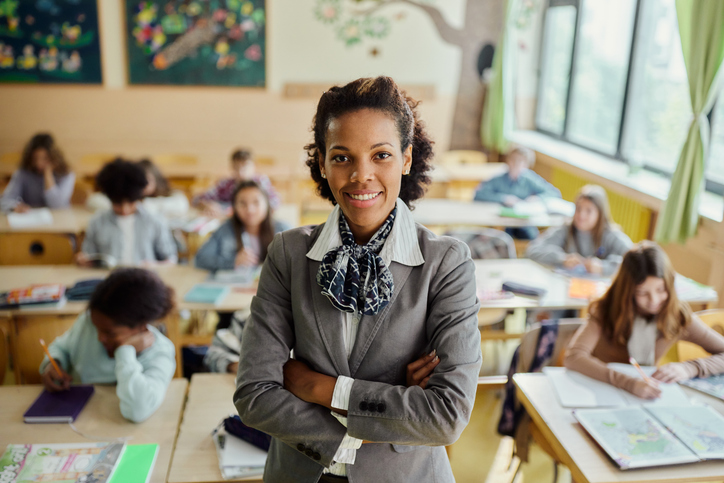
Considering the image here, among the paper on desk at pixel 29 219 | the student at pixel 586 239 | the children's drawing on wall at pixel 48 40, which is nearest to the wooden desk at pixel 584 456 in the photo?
the student at pixel 586 239

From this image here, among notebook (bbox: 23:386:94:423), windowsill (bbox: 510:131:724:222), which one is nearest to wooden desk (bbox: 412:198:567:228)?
windowsill (bbox: 510:131:724:222)

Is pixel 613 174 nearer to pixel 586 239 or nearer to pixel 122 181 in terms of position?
pixel 586 239

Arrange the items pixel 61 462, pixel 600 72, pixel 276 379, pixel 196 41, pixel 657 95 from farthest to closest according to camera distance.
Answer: pixel 196 41, pixel 600 72, pixel 657 95, pixel 61 462, pixel 276 379

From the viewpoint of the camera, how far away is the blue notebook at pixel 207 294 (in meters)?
2.93

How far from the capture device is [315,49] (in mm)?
7035

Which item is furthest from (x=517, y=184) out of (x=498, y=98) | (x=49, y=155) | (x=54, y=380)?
(x=54, y=380)

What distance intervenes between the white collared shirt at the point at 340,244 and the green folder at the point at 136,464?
0.70m

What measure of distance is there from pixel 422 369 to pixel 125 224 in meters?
2.88

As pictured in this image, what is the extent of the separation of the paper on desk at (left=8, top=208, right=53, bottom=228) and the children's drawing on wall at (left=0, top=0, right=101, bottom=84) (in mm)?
3031

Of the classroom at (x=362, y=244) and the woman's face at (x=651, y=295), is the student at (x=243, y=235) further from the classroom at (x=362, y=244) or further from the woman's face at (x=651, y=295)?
the woman's face at (x=651, y=295)

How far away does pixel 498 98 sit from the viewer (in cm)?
707

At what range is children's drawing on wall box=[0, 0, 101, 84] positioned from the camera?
6.50m

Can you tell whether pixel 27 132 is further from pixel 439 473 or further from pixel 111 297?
pixel 439 473

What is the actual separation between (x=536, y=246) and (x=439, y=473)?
284 cm
